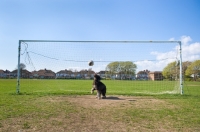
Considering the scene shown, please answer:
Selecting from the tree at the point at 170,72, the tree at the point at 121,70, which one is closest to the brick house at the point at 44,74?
the tree at the point at 121,70

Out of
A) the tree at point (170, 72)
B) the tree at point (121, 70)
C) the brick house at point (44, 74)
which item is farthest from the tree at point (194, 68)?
the brick house at point (44, 74)

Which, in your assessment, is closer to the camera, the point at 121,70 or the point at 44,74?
the point at 44,74

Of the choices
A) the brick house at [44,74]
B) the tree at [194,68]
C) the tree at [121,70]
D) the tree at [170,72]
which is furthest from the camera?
the tree at [194,68]

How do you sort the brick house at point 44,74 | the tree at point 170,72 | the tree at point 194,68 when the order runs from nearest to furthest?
the brick house at point 44,74, the tree at point 170,72, the tree at point 194,68

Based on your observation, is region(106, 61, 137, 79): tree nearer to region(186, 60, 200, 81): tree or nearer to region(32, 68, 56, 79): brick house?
region(32, 68, 56, 79): brick house

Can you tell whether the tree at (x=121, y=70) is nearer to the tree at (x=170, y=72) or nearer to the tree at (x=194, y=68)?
Result: the tree at (x=170, y=72)

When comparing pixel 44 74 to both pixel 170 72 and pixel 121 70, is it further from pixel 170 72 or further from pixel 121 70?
pixel 170 72

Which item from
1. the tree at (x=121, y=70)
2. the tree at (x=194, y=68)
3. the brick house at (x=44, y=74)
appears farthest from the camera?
the tree at (x=194, y=68)

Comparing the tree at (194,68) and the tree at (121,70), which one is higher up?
the tree at (194,68)

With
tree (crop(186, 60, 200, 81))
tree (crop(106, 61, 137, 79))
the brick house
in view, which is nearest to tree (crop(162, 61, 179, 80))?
tree (crop(106, 61, 137, 79))

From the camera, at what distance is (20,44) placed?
15.9 metres

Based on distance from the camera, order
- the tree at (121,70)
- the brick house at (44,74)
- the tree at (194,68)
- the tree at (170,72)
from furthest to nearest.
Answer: the tree at (194,68) → the tree at (121,70) → the tree at (170,72) → the brick house at (44,74)

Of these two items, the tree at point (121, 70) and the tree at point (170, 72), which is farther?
the tree at point (121, 70)

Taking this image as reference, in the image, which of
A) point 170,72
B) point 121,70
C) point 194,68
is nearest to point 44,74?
point 121,70
